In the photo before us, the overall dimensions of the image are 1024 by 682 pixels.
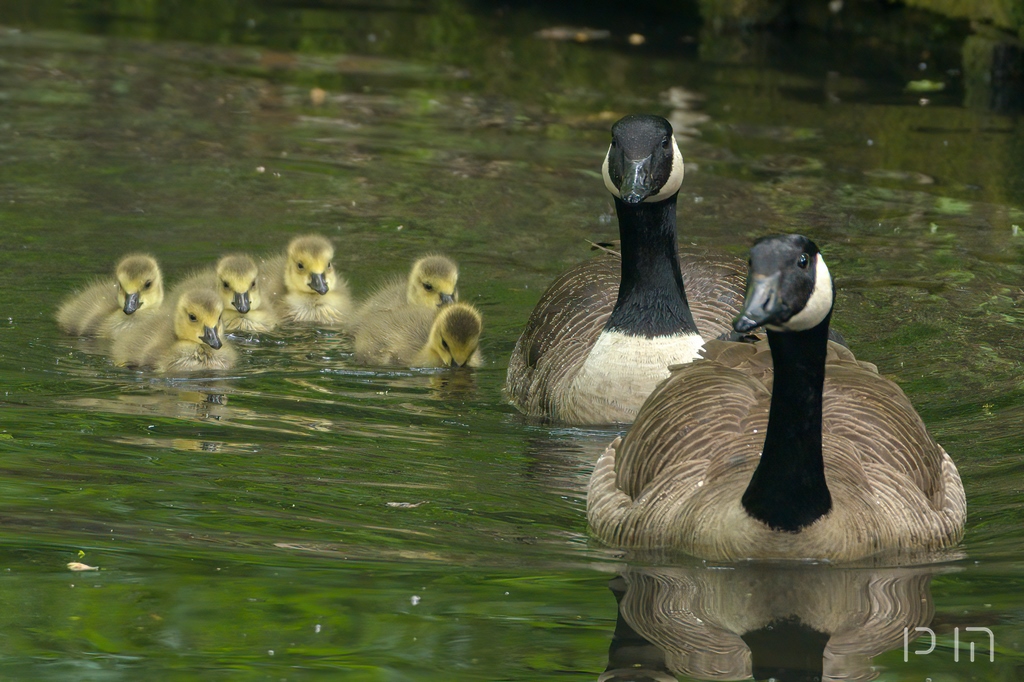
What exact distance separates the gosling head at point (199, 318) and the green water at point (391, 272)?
251 millimetres

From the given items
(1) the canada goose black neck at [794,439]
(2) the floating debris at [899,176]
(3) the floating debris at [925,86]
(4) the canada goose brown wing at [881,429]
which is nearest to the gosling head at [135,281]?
(4) the canada goose brown wing at [881,429]

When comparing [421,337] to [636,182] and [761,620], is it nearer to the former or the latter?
[636,182]

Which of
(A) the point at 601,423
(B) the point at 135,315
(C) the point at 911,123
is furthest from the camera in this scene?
(C) the point at 911,123

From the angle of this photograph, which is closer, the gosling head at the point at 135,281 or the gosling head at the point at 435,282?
the gosling head at the point at 135,281

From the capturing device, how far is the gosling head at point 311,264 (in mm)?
9383

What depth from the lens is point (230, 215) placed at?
1099cm

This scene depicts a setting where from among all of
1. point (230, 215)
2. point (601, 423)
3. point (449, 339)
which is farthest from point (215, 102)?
point (601, 423)

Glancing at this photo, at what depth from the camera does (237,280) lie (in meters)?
8.97

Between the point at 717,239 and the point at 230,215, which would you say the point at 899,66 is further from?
the point at 230,215

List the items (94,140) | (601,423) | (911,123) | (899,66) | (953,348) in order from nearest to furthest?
(601,423), (953,348), (94,140), (911,123), (899,66)

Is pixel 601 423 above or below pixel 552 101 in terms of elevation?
below

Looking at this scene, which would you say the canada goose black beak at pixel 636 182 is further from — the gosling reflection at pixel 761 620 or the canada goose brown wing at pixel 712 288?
the gosling reflection at pixel 761 620

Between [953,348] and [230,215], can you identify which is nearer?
[953,348]

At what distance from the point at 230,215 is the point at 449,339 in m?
3.05
